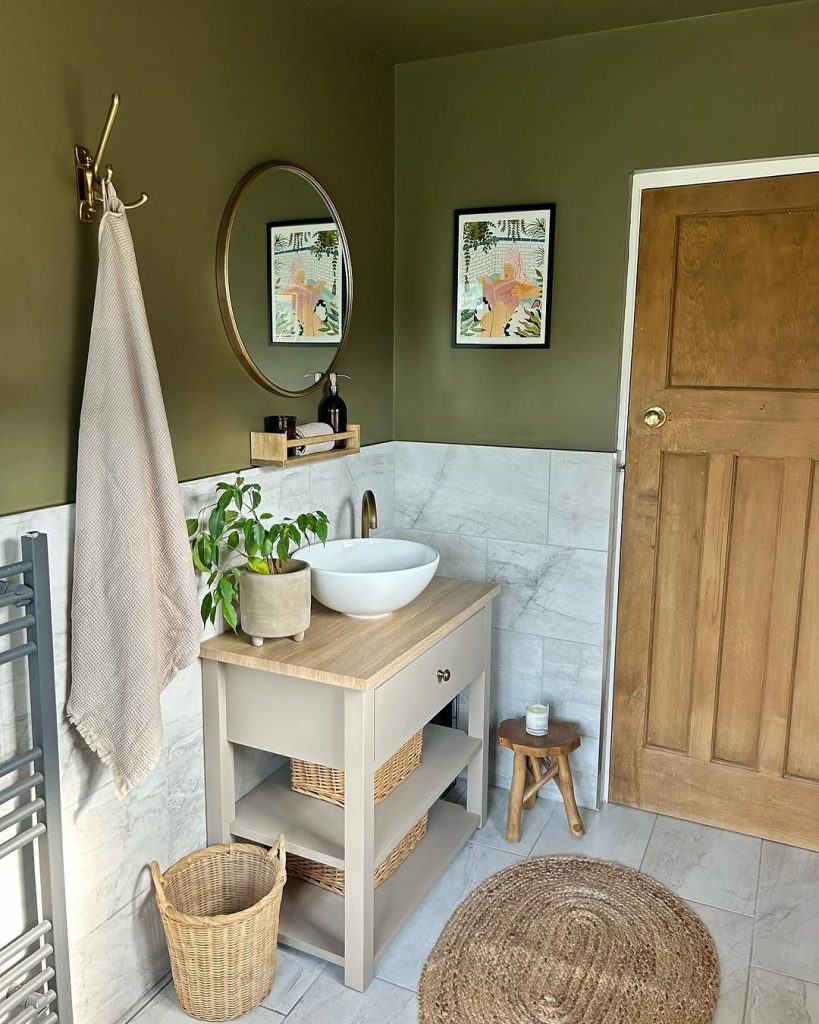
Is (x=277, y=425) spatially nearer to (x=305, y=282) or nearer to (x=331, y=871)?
(x=305, y=282)

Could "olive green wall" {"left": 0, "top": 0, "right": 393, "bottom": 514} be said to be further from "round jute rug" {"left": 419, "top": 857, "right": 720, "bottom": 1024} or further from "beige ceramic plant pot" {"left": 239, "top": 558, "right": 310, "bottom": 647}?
"round jute rug" {"left": 419, "top": 857, "right": 720, "bottom": 1024}

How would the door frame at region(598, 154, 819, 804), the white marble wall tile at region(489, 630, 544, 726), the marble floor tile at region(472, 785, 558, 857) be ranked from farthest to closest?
the white marble wall tile at region(489, 630, 544, 726) < the marble floor tile at region(472, 785, 558, 857) < the door frame at region(598, 154, 819, 804)

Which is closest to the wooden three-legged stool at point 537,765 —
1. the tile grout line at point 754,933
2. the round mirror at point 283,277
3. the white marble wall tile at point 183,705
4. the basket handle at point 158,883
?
the tile grout line at point 754,933

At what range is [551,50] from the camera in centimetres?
253

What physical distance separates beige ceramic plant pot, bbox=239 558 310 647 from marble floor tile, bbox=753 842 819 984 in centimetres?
143

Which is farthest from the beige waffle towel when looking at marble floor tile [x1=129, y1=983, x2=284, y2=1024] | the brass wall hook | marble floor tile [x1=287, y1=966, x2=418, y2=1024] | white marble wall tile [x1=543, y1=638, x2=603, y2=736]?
white marble wall tile [x1=543, y1=638, x2=603, y2=736]

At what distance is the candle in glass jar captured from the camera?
8.59ft

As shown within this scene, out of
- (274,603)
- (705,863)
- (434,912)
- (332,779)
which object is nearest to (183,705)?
(274,603)

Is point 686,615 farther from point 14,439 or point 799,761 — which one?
point 14,439

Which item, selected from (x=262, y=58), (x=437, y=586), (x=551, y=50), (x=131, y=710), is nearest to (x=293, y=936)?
(x=131, y=710)

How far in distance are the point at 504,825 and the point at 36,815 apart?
4.98 ft

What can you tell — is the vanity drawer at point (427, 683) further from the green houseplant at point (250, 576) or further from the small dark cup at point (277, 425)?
the small dark cup at point (277, 425)

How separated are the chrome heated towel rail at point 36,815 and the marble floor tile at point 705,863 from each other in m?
1.62

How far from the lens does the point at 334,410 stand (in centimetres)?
248
